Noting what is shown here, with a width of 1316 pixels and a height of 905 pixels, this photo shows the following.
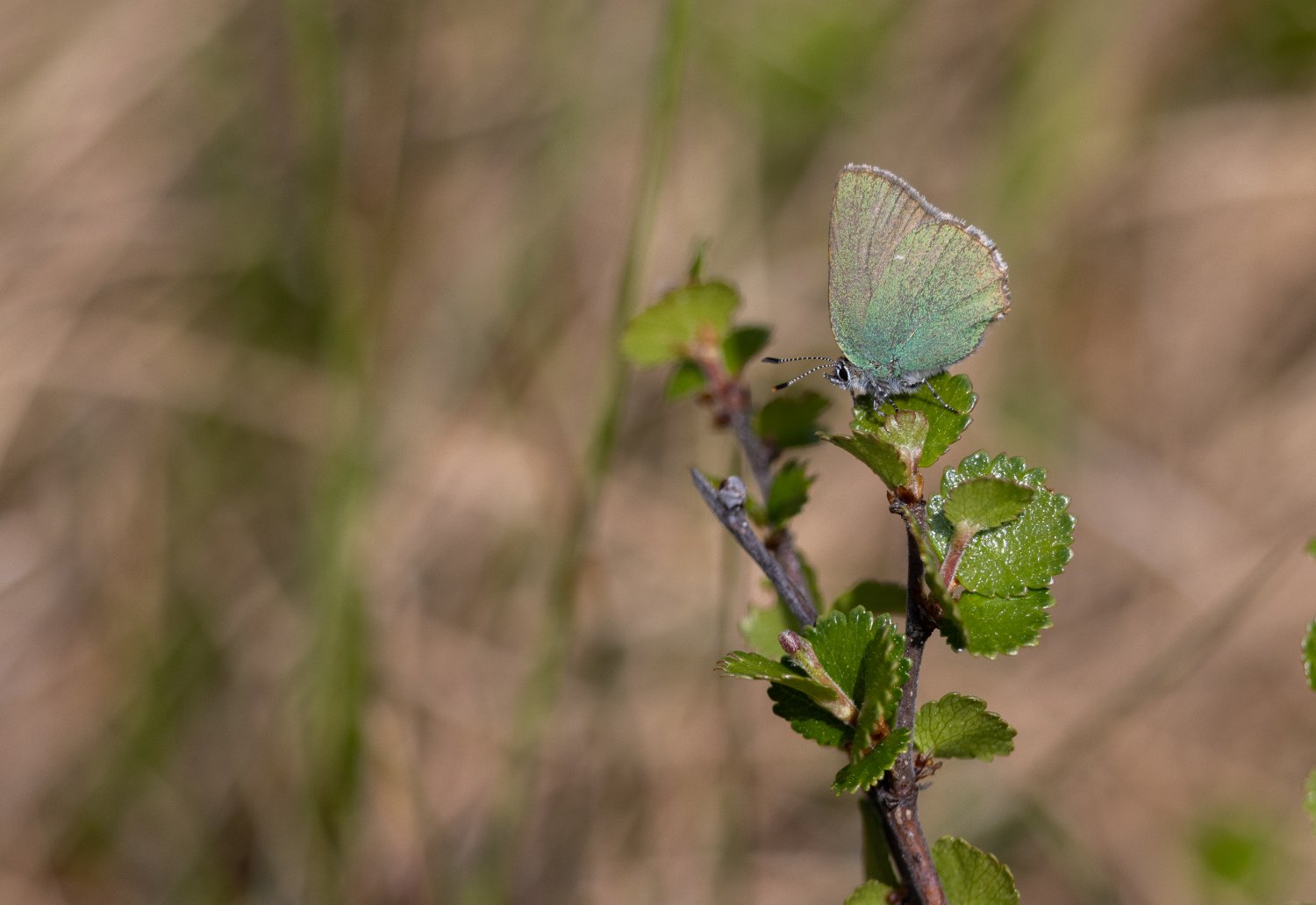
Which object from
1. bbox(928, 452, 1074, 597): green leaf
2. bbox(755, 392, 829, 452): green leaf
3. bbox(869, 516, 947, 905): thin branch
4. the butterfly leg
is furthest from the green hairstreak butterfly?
bbox(869, 516, 947, 905): thin branch

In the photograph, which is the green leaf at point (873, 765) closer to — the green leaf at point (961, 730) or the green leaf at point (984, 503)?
the green leaf at point (961, 730)

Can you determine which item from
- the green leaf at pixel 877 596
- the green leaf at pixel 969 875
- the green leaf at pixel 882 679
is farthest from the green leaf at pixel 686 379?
the green leaf at pixel 969 875

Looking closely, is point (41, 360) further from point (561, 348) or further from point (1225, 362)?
point (1225, 362)

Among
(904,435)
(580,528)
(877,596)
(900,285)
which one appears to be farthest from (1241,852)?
(904,435)

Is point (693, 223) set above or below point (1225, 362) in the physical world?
above

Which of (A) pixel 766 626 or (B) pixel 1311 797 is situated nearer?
(B) pixel 1311 797

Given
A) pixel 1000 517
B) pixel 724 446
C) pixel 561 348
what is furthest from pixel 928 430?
pixel 561 348

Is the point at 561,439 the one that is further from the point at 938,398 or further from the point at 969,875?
the point at 969,875
